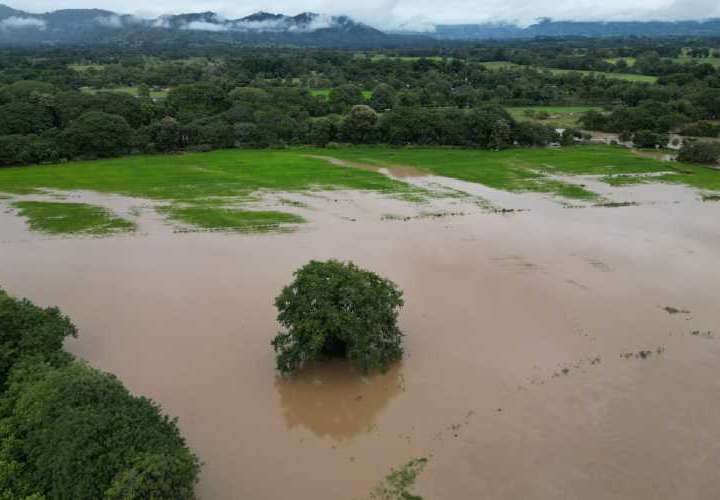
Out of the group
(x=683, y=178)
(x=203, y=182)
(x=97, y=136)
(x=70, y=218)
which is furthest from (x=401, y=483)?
(x=97, y=136)

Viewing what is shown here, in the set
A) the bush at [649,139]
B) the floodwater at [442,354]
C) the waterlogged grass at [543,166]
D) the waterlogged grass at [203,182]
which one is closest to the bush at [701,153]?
the waterlogged grass at [543,166]

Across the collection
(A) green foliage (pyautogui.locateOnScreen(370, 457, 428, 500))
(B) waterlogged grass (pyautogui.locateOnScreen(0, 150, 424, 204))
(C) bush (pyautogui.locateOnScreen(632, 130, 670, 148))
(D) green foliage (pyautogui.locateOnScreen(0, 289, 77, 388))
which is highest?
(D) green foliage (pyautogui.locateOnScreen(0, 289, 77, 388))

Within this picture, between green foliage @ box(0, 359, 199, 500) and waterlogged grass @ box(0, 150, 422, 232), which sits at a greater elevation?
green foliage @ box(0, 359, 199, 500)

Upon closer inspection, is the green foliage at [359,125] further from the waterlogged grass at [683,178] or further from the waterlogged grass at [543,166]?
the waterlogged grass at [683,178]

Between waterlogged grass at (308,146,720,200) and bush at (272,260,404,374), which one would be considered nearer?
bush at (272,260,404,374)

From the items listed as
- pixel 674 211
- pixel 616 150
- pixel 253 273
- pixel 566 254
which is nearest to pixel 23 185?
pixel 253 273

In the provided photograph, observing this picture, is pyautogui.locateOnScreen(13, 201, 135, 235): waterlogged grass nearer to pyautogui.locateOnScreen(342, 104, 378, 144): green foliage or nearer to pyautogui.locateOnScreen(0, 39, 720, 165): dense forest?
pyautogui.locateOnScreen(0, 39, 720, 165): dense forest

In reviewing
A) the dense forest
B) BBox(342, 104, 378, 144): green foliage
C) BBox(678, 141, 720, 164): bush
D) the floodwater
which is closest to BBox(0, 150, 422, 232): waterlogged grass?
the floodwater

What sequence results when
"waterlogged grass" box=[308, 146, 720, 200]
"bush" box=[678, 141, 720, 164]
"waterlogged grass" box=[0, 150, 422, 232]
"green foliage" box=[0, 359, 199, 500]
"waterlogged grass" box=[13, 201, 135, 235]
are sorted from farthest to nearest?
"bush" box=[678, 141, 720, 164]
"waterlogged grass" box=[308, 146, 720, 200]
"waterlogged grass" box=[0, 150, 422, 232]
"waterlogged grass" box=[13, 201, 135, 235]
"green foliage" box=[0, 359, 199, 500]

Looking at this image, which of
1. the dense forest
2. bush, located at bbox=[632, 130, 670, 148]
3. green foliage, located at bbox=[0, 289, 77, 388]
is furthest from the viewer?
bush, located at bbox=[632, 130, 670, 148]
